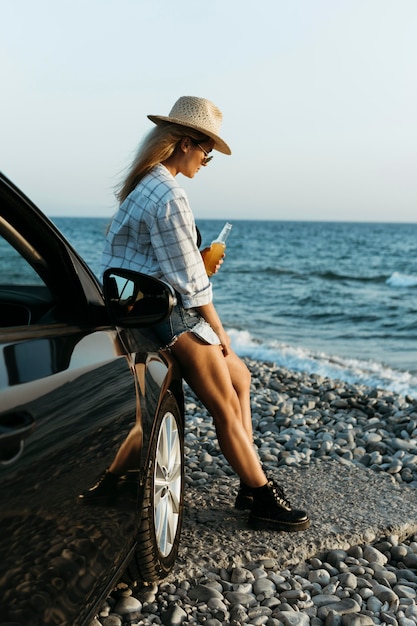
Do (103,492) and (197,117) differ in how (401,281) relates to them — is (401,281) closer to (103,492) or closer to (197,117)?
(197,117)

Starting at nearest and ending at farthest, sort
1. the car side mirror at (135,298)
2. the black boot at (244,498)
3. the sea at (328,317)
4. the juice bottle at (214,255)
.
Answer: the car side mirror at (135,298) < the juice bottle at (214,255) < the black boot at (244,498) < the sea at (328,317)

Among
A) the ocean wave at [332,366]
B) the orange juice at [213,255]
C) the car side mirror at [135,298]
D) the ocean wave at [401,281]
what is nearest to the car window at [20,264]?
the car side mirror at [135,298]

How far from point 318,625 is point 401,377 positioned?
8340 millimetres

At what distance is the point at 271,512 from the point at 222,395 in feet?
2.38

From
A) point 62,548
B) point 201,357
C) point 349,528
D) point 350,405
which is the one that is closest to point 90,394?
point 62,548

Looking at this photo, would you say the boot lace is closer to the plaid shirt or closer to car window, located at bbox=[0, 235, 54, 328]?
the plaid shirt

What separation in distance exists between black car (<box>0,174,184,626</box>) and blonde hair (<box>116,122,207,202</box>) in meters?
0.75

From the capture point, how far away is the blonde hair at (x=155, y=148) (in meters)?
3.36

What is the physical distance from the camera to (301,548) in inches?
144

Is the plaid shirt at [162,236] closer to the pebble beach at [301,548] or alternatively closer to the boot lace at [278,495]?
the boot lace at [278,495]

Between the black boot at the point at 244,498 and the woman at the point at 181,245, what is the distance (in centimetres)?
32

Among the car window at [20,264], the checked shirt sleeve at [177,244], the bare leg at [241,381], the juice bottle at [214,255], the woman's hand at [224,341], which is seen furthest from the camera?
the bare leg at [241,381]

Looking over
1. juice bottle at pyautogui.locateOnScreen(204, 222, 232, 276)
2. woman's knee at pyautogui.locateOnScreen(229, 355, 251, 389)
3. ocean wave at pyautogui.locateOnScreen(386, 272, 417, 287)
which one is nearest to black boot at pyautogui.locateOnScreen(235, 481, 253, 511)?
woman's knee at pyautogui.locateOnScreen(229, 355, 251, 389)

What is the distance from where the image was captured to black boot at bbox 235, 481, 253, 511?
12.9 ft
